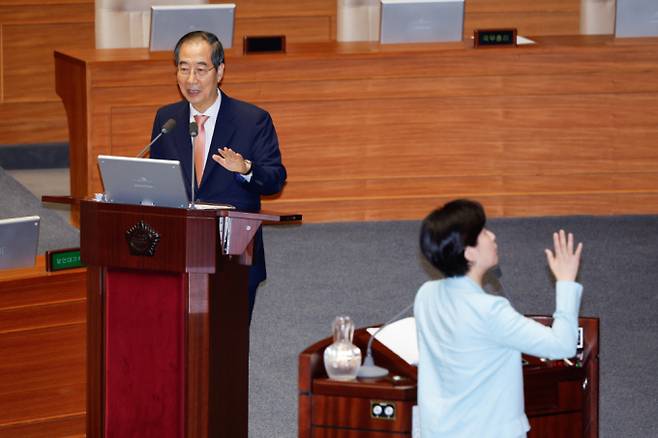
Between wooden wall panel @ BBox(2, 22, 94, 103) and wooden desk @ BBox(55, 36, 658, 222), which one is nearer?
wooden desk @ BBox(55, 36, 658, 222)

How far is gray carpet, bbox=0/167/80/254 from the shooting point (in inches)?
298

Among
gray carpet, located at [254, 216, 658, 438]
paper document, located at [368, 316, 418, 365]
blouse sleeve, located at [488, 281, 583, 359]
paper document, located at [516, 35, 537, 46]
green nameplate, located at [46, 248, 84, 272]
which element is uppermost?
paper document, located at [516, 35, 537, 46]

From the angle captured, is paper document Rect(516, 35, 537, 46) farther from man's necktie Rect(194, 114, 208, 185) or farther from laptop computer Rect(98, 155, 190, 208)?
laptop computer Rect(98, 155, 190, 208)

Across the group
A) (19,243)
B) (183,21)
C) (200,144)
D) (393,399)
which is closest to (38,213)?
(183,21)

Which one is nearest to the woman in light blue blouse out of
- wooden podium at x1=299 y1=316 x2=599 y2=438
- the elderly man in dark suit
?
wooden podium at x1=299 y1=316 x2=599 y2=438

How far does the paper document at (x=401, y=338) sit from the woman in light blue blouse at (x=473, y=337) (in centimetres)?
37

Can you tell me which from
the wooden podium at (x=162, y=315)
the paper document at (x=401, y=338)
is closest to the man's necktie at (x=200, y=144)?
the wooden podium at (x=162, y=315)

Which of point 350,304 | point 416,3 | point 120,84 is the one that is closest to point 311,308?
point 350,304

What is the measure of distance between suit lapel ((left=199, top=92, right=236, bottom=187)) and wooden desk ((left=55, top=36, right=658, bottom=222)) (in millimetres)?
3353

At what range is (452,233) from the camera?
312 cm

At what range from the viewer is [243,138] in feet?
14.3

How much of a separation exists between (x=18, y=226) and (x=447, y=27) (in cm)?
420

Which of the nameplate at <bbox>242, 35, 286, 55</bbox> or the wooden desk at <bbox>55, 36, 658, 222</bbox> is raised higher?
the nameplate at <bbox>242, 35, 286, 55</bbox>

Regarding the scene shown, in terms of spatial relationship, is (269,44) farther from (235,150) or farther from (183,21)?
(235,150)
